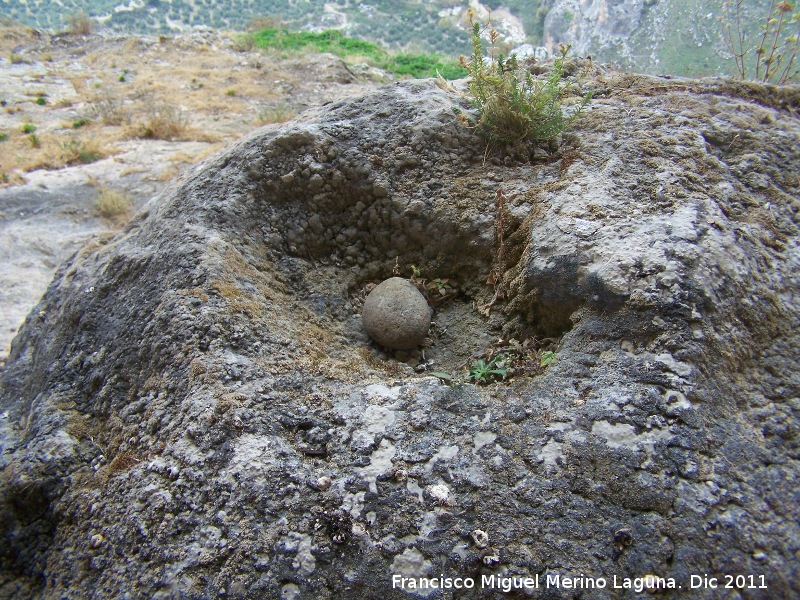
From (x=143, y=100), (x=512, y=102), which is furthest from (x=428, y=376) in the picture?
(x=143, y=100)

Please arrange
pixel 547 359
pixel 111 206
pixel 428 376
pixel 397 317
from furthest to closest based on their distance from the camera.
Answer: pixel 111 206
pixel 397 317
pixel 428 376
pixel 547 359

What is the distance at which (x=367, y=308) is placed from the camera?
9.05 feet

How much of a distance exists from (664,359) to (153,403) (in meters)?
2.13

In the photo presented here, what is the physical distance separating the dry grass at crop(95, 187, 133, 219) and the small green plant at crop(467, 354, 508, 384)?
5.60 meters

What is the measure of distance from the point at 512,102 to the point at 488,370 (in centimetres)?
160

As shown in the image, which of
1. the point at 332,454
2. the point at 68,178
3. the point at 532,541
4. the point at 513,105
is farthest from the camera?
the point at 68,178

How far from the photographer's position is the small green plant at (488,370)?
2311 millimetres

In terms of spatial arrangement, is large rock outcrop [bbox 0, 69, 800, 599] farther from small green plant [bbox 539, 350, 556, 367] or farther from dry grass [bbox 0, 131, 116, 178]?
dry grass [bbox 0, 131, 116, 178]

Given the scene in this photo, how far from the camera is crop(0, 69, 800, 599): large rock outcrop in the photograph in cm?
168

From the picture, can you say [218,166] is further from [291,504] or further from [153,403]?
[291,504]

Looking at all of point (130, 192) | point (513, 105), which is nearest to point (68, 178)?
point (130, 192)

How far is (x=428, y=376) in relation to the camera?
2268 mm

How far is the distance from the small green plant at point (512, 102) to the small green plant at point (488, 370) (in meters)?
1.40

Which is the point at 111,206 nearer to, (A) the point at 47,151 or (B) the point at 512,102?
(A) the point at 47,151
